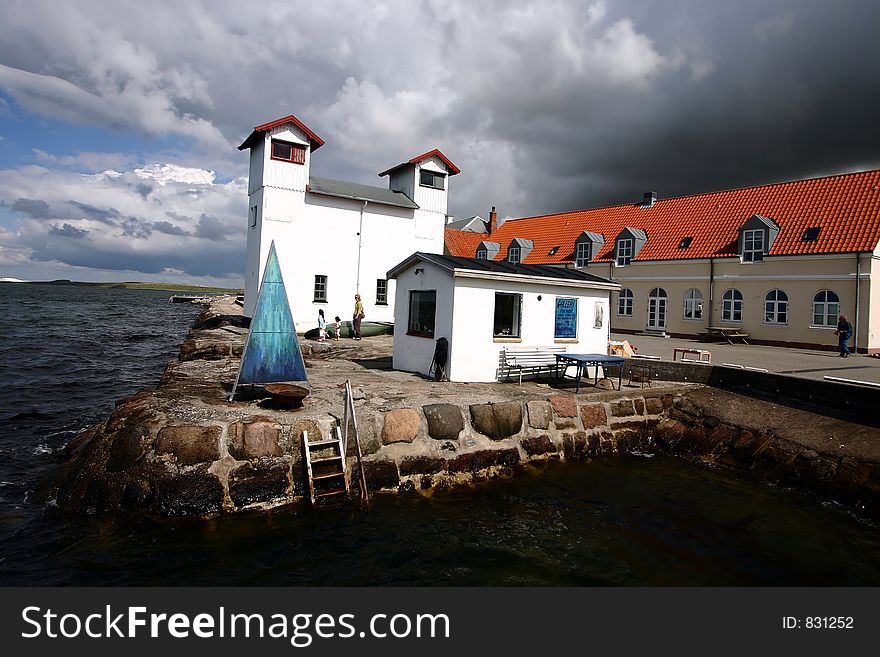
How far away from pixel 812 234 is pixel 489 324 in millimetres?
19056

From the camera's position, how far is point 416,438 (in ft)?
31.9

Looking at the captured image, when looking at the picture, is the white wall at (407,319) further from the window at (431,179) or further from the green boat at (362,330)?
the window at (431,179)

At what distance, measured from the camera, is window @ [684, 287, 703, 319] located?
2700cm

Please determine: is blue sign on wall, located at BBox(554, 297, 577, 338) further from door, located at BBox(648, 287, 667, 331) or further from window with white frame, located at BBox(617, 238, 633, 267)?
window with white frame, located at BBox(617, 238, 633, 267)

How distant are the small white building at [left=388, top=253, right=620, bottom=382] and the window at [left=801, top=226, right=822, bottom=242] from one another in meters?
14.5

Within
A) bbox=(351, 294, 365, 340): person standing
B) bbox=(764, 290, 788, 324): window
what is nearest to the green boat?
bbox=(351, 294, 365, 340): person standing

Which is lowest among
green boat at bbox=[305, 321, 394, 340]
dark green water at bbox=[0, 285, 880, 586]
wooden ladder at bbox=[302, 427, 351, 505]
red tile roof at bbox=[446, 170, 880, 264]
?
dark green water at bbox=[0, 285, 880, 586]

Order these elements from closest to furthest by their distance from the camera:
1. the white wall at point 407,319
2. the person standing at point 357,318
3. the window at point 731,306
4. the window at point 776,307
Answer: the white wall at point 407,319 < the person standing at point 357,318 < the window at point 776,307 < the window at point 731,306

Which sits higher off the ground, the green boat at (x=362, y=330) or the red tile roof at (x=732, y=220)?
the red tile roof at (x=732, y=220)

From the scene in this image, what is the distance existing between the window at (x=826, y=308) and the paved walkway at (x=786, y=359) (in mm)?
1383

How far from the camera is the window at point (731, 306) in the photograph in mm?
25469

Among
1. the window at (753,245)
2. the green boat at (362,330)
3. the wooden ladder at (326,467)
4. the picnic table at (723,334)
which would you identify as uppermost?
the window at (753,245)

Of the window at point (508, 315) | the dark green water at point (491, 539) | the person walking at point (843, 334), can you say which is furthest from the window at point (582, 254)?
the dark green water at point (491, 539)
